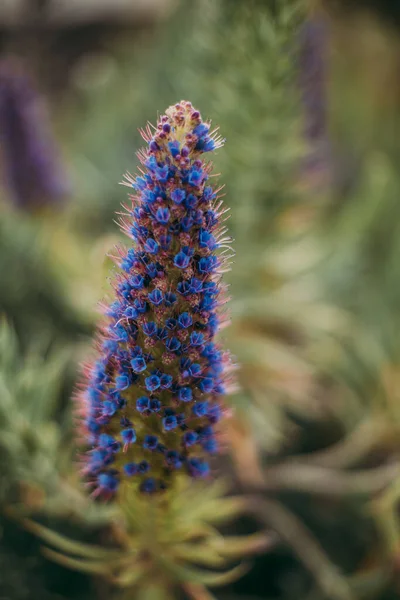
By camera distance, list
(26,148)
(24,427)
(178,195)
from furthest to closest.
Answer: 1. (26,148)
2. (24,427)
3. (178,195)

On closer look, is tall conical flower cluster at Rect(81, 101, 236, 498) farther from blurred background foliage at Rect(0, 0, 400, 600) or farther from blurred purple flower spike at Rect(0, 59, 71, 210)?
blurred purple flower spike at Rect(0, 59, 71, 210)

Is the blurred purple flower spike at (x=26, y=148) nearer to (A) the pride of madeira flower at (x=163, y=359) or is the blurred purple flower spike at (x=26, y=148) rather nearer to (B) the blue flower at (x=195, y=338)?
(A) the pride of madeira flower at (x=163, y=359)

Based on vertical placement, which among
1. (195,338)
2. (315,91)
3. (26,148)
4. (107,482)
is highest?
(315,91)

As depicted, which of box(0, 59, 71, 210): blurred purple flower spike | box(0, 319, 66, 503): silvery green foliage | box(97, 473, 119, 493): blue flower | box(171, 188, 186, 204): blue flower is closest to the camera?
box(171, 188, 186, 204): blue flower

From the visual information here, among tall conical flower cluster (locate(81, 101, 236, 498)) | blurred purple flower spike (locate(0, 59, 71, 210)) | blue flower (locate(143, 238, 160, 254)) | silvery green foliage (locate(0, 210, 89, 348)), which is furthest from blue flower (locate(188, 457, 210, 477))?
blurred purple flower spike (locate(0, 59, 71, 210))

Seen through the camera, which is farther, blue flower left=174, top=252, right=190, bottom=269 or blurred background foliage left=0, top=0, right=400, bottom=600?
blurred background foliage left=0, top=0, right=400, bottom=600

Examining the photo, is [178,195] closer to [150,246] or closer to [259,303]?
[150,246]

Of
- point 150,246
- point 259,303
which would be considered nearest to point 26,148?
point 259,303

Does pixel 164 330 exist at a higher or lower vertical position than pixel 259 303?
lower

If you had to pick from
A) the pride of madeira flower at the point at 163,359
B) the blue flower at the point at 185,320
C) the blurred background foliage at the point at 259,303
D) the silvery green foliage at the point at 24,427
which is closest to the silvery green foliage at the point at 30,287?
the blurred background foliage at the point at 259,303

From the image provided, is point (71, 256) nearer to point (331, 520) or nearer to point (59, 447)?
point (59, 447)
